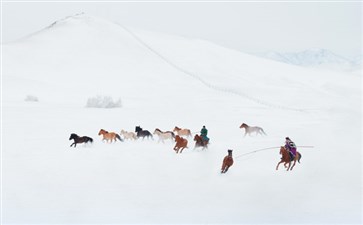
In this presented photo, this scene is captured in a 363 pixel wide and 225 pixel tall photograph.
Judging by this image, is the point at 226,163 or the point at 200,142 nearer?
the point at 226,163

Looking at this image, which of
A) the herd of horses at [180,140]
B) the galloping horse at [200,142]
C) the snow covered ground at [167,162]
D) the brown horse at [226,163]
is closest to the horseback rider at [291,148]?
the herd of horses at [180,140]

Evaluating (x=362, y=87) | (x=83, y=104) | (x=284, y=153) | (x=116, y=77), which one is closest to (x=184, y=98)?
(x=83, y=104)

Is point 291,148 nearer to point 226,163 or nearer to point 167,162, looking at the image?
point 226,163

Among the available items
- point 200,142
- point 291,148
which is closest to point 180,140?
point 200,142

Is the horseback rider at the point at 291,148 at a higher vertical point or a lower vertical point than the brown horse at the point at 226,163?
higher

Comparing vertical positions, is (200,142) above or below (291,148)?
above

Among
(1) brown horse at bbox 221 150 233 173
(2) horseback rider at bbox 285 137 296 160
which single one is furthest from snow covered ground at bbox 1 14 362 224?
(2) horseback rider at bbox 285 137 296 160

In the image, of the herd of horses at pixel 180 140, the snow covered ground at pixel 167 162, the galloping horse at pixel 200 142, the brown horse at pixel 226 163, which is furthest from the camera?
the galloping horse at pixel 200 142

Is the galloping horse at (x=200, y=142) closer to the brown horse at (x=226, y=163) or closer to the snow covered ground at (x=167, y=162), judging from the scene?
the snow covered ground at (x=167, y=162)

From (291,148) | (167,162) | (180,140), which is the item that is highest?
(180,140)

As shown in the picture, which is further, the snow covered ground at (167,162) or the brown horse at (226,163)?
the brown horse at (226,163)

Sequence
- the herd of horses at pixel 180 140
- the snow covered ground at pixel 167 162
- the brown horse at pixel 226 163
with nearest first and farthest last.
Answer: the snow covered ground at pixel 167 162, the brown horse at pixel 226 163, the herd of horses at pixel 180 140

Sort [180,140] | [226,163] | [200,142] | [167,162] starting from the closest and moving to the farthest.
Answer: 1. [226,163]
2. [167,162]
3. [180,140]
4. [200,142]

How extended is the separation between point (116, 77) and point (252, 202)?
40070 mm
